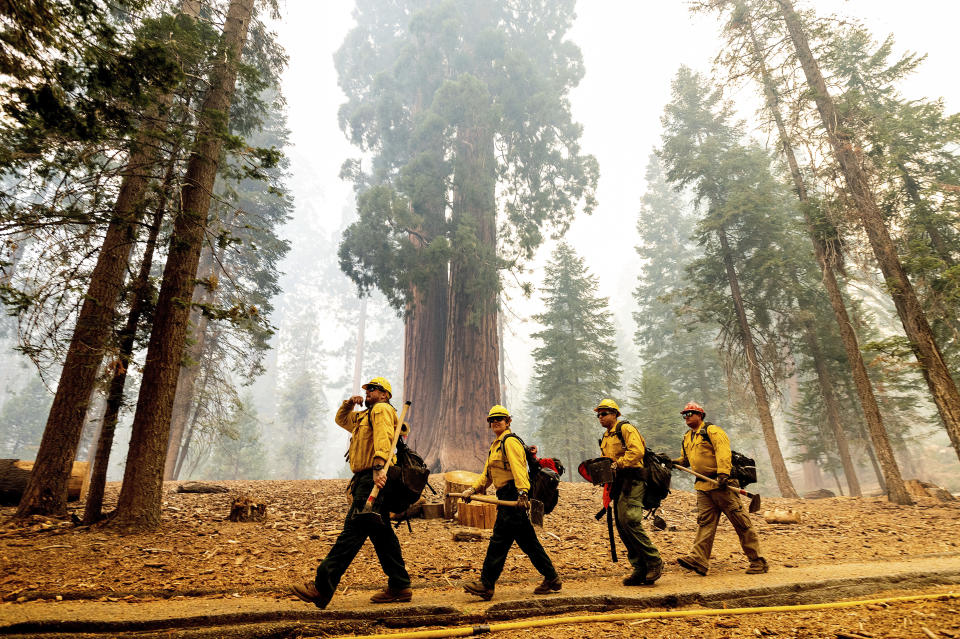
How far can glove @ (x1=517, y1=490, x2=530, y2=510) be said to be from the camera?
4406 mm

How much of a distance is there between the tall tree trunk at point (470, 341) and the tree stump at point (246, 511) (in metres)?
6.46

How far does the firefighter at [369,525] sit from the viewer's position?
12.2 feet

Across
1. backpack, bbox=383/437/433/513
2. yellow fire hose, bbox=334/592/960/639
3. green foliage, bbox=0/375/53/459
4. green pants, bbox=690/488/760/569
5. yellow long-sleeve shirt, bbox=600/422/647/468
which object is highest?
green foliage, bbox=0/375/53/459

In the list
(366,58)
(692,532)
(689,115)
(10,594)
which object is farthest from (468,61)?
(10,594)

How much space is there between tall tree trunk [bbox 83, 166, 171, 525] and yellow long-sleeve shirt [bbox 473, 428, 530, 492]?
16.7ft

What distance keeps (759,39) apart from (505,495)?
17.2 metres

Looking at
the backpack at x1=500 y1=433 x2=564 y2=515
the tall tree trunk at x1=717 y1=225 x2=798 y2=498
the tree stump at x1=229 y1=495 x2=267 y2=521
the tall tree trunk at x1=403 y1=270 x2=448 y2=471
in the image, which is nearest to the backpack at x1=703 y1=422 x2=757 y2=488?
the backpack at x1=500 y1=433 x2=564 y2=515

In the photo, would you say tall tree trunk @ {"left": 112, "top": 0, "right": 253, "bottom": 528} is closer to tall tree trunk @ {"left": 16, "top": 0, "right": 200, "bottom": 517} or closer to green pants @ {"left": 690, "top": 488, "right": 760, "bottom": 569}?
tall tree trunk @ {"left": 16, "top": 0, "right": 200, "bottom": 517}

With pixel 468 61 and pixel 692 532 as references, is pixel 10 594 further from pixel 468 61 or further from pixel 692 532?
pixel 468 61

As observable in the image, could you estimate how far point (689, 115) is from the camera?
19.7m

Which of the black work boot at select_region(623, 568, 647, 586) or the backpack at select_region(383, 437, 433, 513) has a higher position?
the backpack at select_region(383, 437, 433, 513)

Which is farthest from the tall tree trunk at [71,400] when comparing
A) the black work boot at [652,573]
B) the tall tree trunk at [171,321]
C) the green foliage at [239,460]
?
the green foliage at [239,460]

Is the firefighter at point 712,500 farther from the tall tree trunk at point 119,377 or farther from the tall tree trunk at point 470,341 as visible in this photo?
the tall tree trunk at point 470,341

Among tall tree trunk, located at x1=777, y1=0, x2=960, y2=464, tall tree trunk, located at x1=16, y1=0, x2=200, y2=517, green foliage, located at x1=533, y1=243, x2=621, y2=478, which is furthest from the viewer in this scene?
green foliage, located at x1=533, y1=243, x2=621, y2=478
